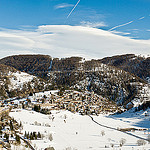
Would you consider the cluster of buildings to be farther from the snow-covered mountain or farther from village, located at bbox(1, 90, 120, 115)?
the snow-covered mountain

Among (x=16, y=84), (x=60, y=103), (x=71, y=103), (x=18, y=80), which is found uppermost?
(x=18, y=80)

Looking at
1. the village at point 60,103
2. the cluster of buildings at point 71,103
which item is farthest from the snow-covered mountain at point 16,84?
the cluster of buildings at point 71,103

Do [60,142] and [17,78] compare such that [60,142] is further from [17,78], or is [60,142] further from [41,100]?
[17,78]

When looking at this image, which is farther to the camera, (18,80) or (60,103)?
(18,80)

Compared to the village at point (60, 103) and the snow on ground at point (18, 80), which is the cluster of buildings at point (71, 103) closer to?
the village at point (60, 103)

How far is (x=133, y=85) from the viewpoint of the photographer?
511 ft

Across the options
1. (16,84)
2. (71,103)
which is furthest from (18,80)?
(71,103)

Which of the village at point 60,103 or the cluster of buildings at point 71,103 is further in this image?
the cluster of buildings at point 71,103

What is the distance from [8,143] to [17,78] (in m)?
116

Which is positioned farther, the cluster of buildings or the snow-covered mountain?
the snow-covered mountain

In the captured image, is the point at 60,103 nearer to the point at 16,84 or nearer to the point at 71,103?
the point at 71,103

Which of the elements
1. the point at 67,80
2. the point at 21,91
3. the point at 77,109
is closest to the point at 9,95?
the point at 21,91

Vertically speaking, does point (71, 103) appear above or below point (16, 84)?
below

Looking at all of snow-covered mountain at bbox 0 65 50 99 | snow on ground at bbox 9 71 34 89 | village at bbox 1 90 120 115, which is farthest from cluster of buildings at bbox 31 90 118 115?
snow on ground at bbox 9 71 34 89
